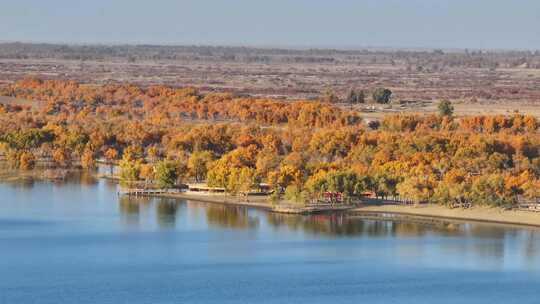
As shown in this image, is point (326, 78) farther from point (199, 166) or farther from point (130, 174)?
point (130, 174)

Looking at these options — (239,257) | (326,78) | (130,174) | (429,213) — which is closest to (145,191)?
(130,174)

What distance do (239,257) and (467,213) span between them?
11.7m

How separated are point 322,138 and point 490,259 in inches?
971

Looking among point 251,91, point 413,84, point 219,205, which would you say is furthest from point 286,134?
point 413,84

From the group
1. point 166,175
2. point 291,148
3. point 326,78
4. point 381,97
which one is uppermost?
point 381,97

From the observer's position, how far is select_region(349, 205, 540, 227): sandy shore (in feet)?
153

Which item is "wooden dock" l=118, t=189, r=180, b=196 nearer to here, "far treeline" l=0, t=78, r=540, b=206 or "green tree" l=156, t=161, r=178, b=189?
"green tree" l=156, t=161, r=178, b=189

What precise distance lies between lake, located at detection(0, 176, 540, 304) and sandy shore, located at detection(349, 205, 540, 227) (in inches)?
38.4

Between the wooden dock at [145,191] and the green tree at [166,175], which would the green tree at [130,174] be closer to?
the wooden dock at [145,191]

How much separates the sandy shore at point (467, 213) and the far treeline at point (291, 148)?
1.53 feet

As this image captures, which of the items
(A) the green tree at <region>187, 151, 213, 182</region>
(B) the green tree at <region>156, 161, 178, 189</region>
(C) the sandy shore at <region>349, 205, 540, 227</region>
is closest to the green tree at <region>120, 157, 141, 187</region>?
(B) the green tree at <region>156, 161, 178, 189</region>

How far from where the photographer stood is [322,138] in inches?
2502

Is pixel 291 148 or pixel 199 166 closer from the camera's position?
pixel 199 166

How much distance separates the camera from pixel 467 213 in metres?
48.0
